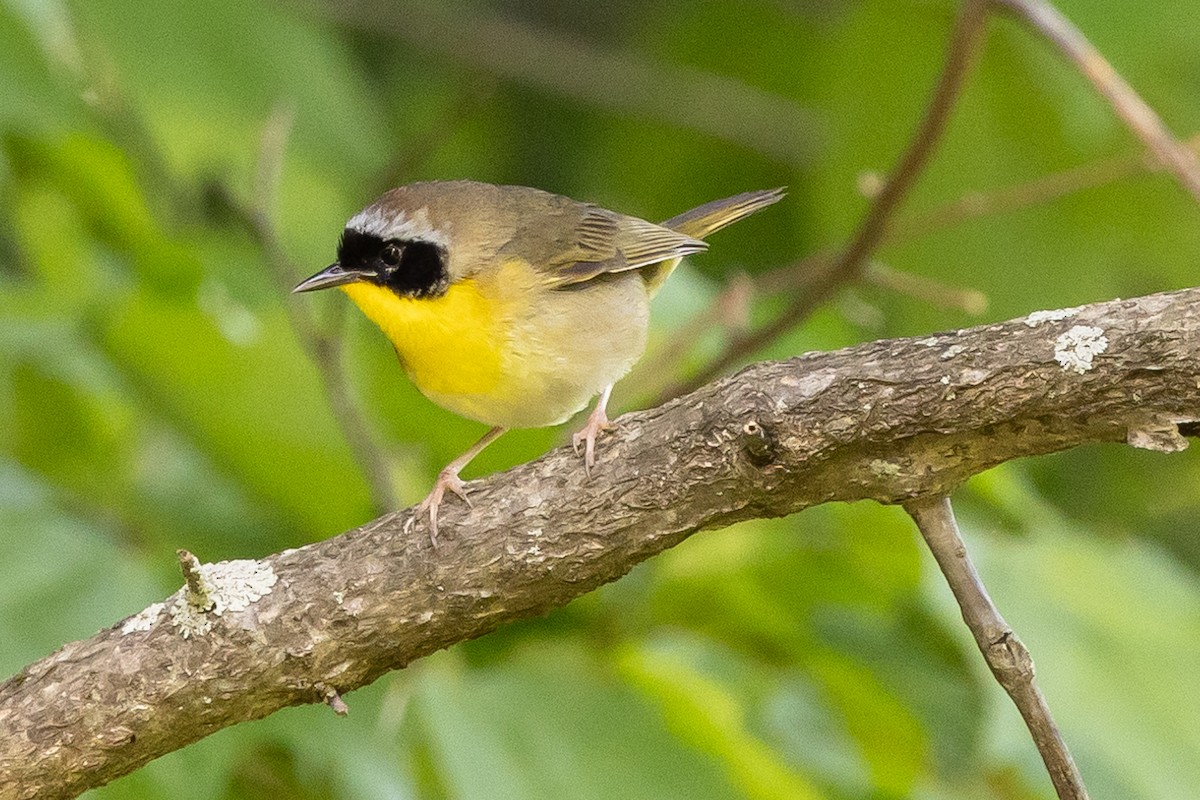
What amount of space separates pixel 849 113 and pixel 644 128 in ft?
7.42

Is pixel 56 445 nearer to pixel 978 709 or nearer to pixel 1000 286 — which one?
pixel 978 709

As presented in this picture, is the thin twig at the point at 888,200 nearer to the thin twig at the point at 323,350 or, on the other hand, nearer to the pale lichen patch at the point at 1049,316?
the thin twig at the point at 323,350

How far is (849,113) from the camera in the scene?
218 inches

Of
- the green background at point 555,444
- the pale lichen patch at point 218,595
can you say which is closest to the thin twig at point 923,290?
the green background at point 555,444

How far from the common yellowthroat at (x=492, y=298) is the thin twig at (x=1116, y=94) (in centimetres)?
108

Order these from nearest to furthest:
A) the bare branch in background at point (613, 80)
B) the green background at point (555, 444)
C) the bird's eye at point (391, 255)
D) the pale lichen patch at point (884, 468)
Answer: the pale lichen patch at point (884, 468) < the green background at point (555, 444) < the bird's eye at point (391, 255) < the bare branch in background at point (613, 80)

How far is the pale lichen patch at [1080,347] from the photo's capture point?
7.22ft

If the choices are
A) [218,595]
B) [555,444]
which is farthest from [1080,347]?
[555,444]

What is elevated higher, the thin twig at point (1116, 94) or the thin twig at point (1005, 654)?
the thin twig at point (1116, 94)

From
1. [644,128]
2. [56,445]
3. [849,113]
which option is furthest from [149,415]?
[644,128]

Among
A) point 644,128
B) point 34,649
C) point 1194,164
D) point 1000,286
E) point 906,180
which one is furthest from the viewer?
point 644,128

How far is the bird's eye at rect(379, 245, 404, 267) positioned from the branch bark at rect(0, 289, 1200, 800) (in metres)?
1.18

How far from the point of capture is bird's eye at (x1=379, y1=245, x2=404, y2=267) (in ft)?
12.5

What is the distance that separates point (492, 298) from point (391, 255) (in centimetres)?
31
